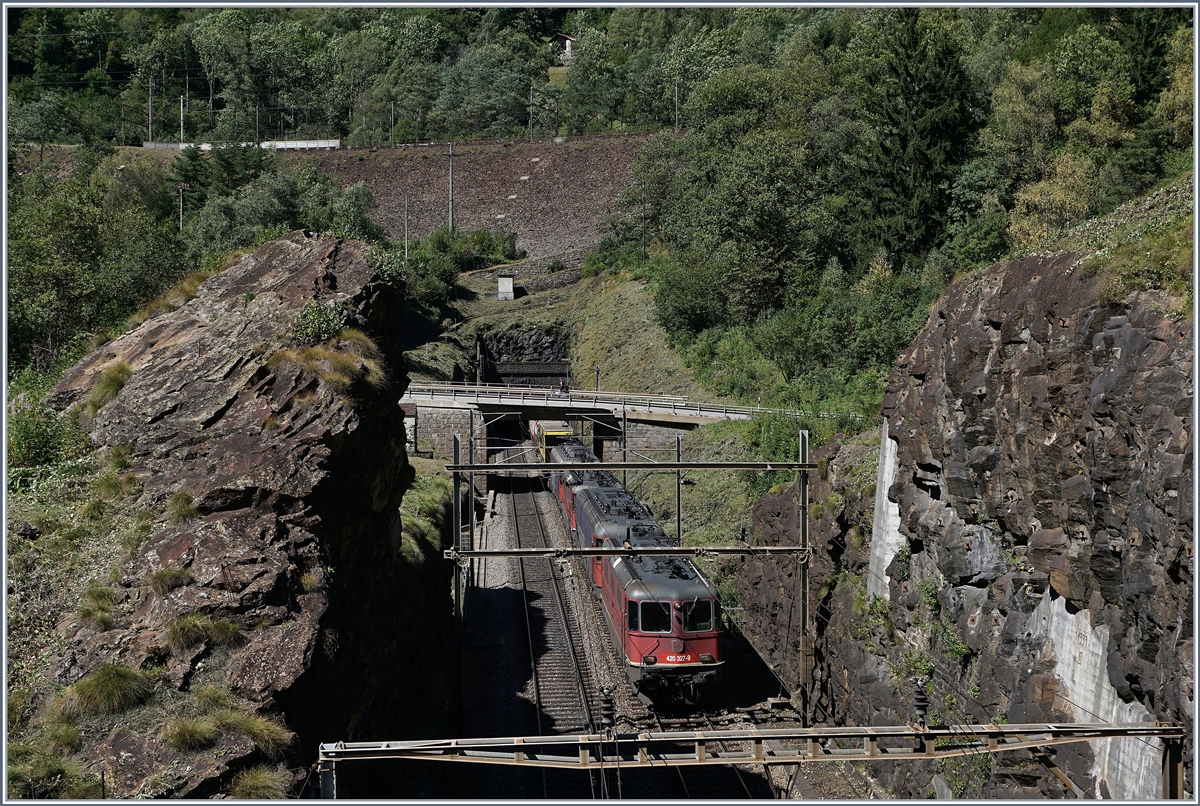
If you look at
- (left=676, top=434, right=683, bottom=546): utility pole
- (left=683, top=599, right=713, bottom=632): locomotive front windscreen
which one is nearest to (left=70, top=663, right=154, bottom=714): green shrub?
(left=683, top=599, right=713, bottom=632): locomotive front windscreen

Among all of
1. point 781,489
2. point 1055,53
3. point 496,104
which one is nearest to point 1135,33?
point 1055,53

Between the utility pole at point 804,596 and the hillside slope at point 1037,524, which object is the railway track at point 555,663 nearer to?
the utility pole at point 804,596

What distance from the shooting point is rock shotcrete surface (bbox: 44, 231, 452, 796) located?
1127cm

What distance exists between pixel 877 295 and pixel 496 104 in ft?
189

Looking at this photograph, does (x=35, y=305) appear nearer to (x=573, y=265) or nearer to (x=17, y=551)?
(x=17, y=551)

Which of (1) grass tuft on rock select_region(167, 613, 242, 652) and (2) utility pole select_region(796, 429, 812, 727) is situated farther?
(2) utility pole select_region(796, 429, 812, 727)

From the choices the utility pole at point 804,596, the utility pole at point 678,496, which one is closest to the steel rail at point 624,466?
the utility pole at point 804,596

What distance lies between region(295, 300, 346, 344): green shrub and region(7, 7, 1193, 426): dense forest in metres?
7.46

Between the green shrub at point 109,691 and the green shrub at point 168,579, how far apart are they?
1386mm

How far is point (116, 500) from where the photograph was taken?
1418 cm

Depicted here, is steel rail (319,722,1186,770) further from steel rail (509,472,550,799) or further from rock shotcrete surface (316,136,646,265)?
rock shotcrete surface (316,136,646,265)

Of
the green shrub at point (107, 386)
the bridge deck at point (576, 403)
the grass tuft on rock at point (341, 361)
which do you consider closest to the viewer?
the grass tuft on rock at point (341, 361)

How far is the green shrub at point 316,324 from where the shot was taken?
650 inches

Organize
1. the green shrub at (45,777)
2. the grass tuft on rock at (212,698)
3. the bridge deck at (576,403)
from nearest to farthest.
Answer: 1. the green shrub at (45,777)
2. the grass tuft on rock at (212,698)
3. the bridge deck at (576,403)
